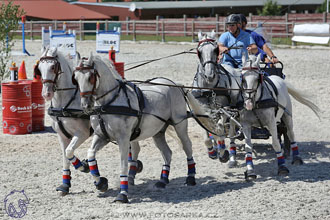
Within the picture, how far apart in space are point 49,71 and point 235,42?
3.65 meters

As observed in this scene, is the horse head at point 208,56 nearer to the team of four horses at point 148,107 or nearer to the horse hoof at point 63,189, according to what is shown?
the team of four horses at point 148,107

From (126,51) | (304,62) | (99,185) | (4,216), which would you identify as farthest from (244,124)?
(126,51)

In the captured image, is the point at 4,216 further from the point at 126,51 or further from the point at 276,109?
the point at 126,51

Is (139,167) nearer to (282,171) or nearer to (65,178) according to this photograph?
Result: (65,178)

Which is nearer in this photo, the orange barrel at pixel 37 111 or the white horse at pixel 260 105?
the white horse at pixel 260 105

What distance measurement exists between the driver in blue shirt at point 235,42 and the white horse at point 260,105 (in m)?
0.84

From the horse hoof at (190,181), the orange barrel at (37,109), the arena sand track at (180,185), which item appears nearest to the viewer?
the arena sand track at (180,185)

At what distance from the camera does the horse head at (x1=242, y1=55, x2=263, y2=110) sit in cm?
769

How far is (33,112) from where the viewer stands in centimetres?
1152

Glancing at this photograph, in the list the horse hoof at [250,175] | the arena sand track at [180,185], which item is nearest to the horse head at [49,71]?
the arena sand track at [180,185]

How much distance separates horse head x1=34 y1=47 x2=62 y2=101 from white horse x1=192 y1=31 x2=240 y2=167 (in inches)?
85.9

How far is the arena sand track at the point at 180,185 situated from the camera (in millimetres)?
6352

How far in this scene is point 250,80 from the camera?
7730 mm

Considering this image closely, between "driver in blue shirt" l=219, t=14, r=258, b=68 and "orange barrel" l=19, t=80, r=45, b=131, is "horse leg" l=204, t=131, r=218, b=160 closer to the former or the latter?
"driver in blue shirt" l=219, t=14, r=258, b=68
